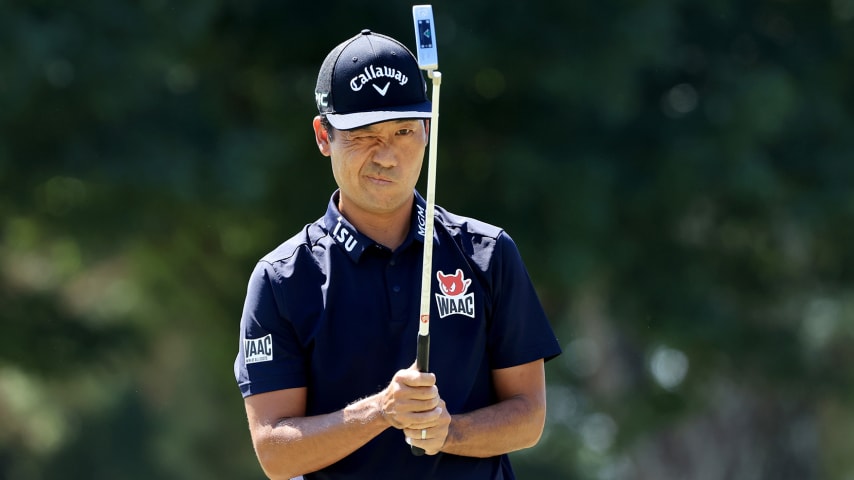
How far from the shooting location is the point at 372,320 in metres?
3.79

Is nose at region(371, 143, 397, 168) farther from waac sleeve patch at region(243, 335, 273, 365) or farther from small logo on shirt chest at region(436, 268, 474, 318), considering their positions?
waac sleeve patch at region(243, 335, 273, 365)

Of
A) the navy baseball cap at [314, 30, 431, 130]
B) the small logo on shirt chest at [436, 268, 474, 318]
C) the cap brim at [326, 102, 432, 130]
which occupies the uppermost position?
the navy baseball cap at [314, 30, 431, 130]

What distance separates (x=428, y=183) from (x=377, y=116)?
13.3 inches

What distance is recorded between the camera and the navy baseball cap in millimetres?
3812

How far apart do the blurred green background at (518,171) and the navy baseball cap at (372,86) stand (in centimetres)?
705

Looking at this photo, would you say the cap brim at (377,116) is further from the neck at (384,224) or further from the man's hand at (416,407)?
the man's hand at (416,407)

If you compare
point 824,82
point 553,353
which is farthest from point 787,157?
point 553,353

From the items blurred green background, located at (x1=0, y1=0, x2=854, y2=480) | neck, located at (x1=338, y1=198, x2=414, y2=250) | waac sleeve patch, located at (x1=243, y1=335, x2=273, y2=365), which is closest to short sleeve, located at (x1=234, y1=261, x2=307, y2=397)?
waac sleeve patch, located at (x1=243, y1=335, x2=273, y2=365)

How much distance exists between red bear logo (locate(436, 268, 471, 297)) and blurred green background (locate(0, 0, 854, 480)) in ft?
23.9

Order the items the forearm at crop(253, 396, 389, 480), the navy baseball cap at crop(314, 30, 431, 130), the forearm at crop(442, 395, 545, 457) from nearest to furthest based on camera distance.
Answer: the forearm at crop(253, 396, 389, 480) < the forearm at crop(442, 395, 545, 457) < the navy baseball cap at crop(314, 30, 431, 130)

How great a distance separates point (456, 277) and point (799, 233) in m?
11.3

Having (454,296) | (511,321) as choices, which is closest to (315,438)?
(454,296)

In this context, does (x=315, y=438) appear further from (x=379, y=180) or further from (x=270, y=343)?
(x=379, y=180)

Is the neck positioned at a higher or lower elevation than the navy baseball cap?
lower
